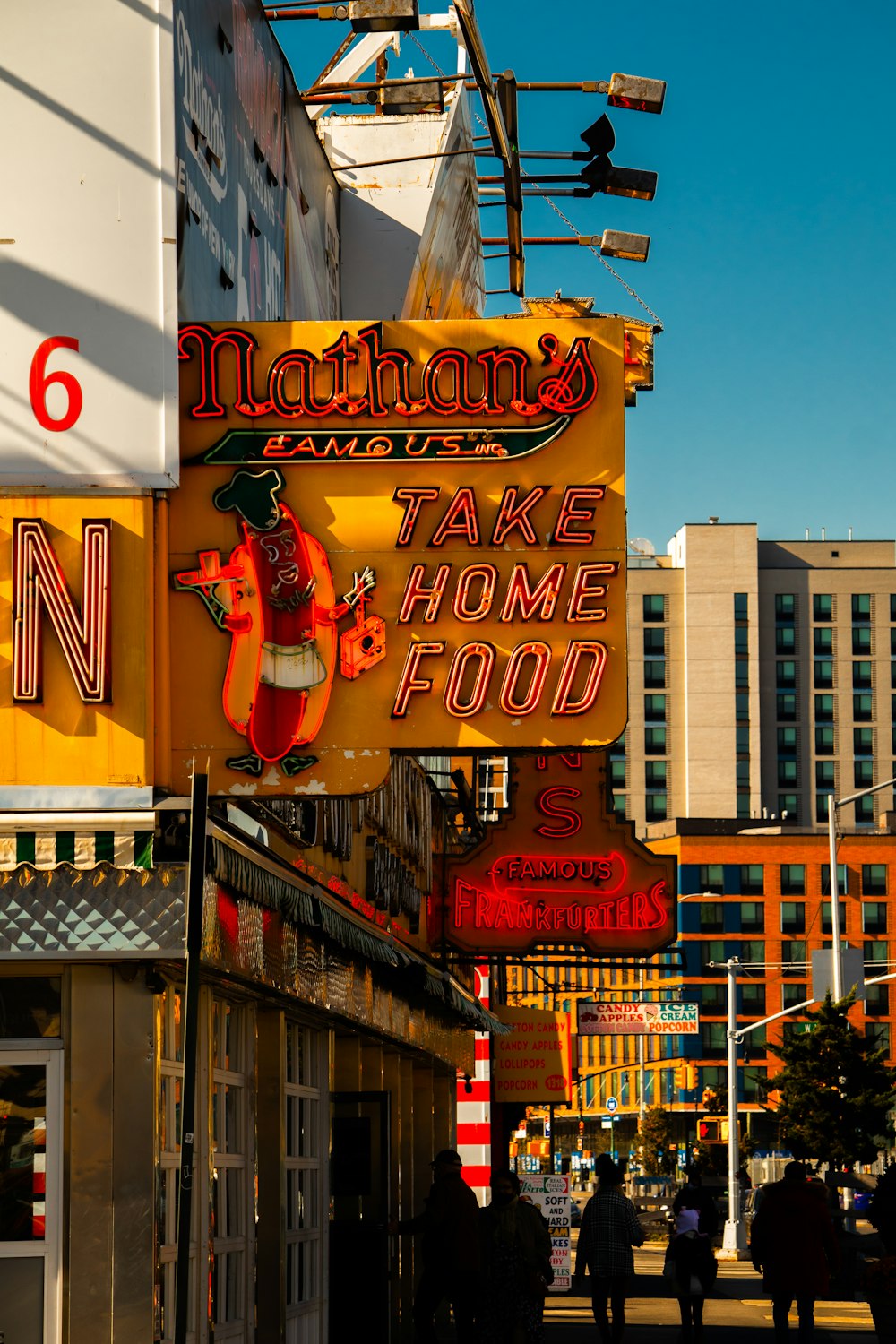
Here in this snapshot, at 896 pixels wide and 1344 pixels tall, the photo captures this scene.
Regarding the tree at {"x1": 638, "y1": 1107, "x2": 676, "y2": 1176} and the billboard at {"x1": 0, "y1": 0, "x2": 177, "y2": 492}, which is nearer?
the billboard at {"x1": 0, "y1": 0, "x2": 177, "y2": 492}

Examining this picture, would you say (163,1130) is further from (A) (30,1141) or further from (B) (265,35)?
(B) (265,35)

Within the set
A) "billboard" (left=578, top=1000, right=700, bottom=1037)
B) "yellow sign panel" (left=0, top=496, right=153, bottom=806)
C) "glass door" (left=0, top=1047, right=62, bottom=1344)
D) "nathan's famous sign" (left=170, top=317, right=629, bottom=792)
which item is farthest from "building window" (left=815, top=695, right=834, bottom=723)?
"glass door" (left=0, top=1047, right=62, bottom=1344)

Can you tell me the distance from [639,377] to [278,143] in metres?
5.08

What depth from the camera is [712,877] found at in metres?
137

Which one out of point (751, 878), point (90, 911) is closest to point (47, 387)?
point (90, 911)

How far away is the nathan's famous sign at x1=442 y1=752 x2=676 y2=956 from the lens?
20.0 meters

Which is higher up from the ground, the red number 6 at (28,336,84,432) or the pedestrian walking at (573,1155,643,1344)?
the red number 6 at (28,336,84,432)

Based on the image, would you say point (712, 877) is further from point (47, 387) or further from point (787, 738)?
point (47, 387)

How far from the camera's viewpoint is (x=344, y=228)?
1791 centimetres

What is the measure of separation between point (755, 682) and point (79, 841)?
493 ft

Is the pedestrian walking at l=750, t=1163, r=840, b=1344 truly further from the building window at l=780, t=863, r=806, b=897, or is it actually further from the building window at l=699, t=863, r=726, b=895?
the building window at l=780, t=863, r=806, b=897

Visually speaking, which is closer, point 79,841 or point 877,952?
point 79,841

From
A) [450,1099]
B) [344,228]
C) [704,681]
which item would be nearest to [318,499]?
[344,228]

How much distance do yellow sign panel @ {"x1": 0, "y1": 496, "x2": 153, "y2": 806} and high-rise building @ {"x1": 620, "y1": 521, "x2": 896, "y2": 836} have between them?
475 feet
